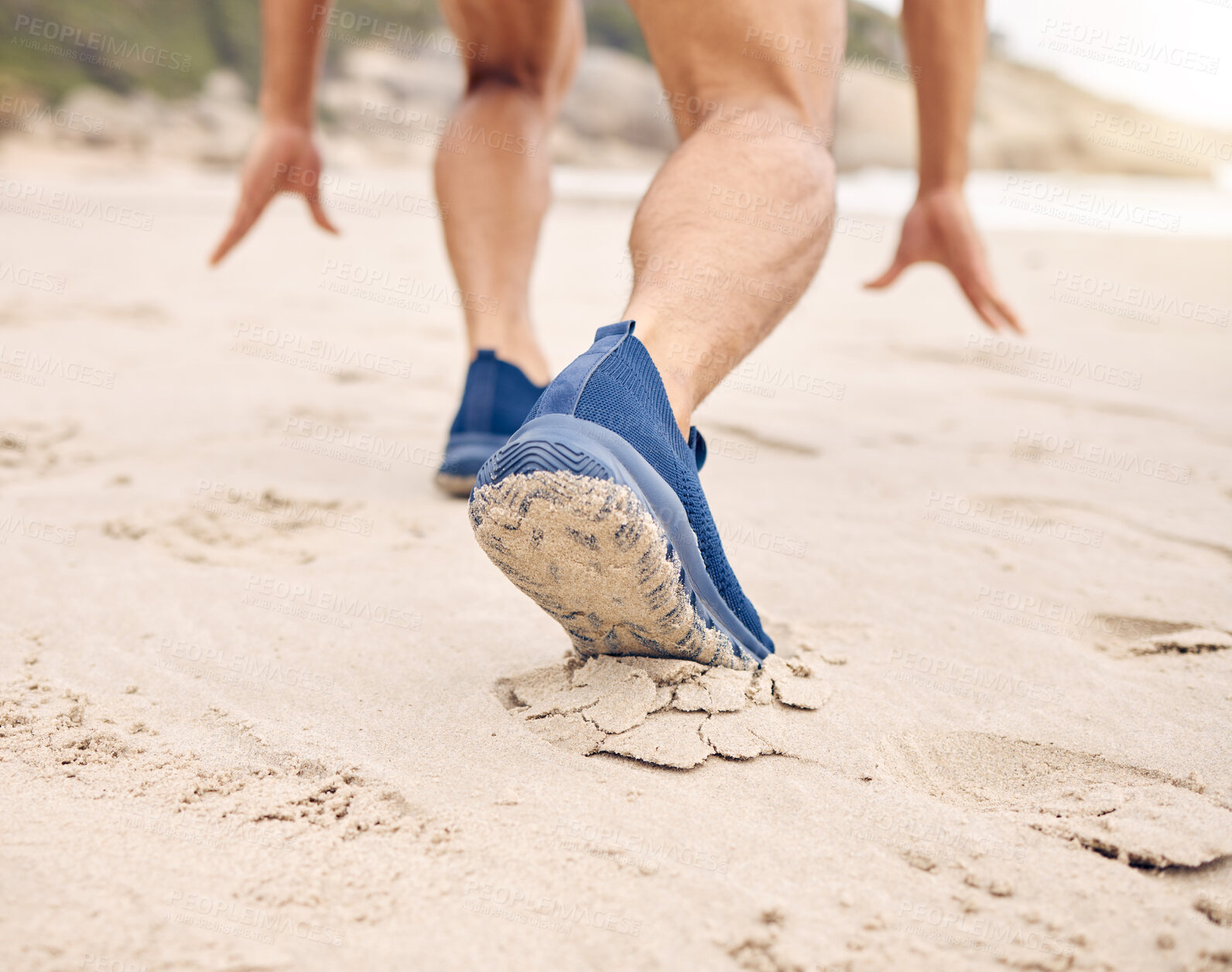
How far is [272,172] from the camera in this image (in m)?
2.02

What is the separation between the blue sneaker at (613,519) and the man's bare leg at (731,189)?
86 millimetres

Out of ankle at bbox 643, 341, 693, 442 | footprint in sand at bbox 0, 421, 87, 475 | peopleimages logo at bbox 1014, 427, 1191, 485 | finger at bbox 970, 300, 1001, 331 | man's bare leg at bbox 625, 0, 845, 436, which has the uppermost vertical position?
man's bare leg at bbox 625, 0, 845, 436

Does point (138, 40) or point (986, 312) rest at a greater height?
point (986, 312)

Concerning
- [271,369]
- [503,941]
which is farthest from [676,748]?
[271,369]

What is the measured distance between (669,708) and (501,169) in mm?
1343

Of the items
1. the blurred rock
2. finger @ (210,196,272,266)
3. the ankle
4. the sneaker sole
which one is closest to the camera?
the sneaker sole

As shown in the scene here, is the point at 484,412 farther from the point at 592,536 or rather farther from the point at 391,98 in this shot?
the point at 391,98

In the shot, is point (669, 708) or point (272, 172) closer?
point (669, 708)

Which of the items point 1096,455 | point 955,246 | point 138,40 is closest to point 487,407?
point 955,246

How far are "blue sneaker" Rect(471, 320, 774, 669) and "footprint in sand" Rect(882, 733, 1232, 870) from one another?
0.23m

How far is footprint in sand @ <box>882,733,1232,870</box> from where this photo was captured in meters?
0.84

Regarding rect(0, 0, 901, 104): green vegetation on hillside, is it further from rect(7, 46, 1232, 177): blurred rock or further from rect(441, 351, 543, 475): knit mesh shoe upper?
rect(441, 351, 543, 475): knit mesh shoe upper

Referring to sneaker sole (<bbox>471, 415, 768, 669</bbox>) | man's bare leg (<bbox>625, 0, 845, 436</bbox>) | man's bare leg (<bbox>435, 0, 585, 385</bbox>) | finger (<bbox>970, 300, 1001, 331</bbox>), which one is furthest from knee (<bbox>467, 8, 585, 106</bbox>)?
sneaker sole (<bbox>471, 415, 768, 669</bbox>)

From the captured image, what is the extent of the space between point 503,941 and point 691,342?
0.63 metres
